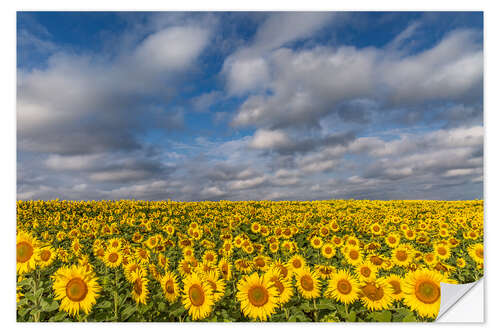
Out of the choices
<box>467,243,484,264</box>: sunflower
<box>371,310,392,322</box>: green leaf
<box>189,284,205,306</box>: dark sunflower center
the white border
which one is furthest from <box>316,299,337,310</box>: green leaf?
<box>467,243,484,264</box>: sunflower

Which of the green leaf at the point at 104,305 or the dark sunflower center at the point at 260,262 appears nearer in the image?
the green leaf at the point at 104,305

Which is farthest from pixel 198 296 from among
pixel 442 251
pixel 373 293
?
pixel 442 251

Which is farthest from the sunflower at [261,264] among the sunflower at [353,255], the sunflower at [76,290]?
the sunflower at [76,290]

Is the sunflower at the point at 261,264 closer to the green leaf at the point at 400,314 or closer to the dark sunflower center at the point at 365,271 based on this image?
the dark sunflower center at the point at 365,271

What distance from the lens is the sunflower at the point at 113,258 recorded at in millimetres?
3799

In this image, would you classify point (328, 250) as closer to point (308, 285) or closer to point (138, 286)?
point (308, 285)

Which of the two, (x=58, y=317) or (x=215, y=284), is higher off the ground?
(x=215, y=284)

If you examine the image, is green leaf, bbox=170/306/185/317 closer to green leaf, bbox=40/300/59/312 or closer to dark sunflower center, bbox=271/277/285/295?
dark sunflower center, bbox=271/277/285/295

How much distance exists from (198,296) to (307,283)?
1022mm

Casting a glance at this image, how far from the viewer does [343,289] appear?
3324 mm

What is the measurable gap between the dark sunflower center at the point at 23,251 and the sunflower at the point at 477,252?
534cm

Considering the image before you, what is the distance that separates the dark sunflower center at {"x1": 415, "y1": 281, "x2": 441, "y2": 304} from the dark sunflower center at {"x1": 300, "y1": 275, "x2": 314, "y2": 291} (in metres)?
1.03
